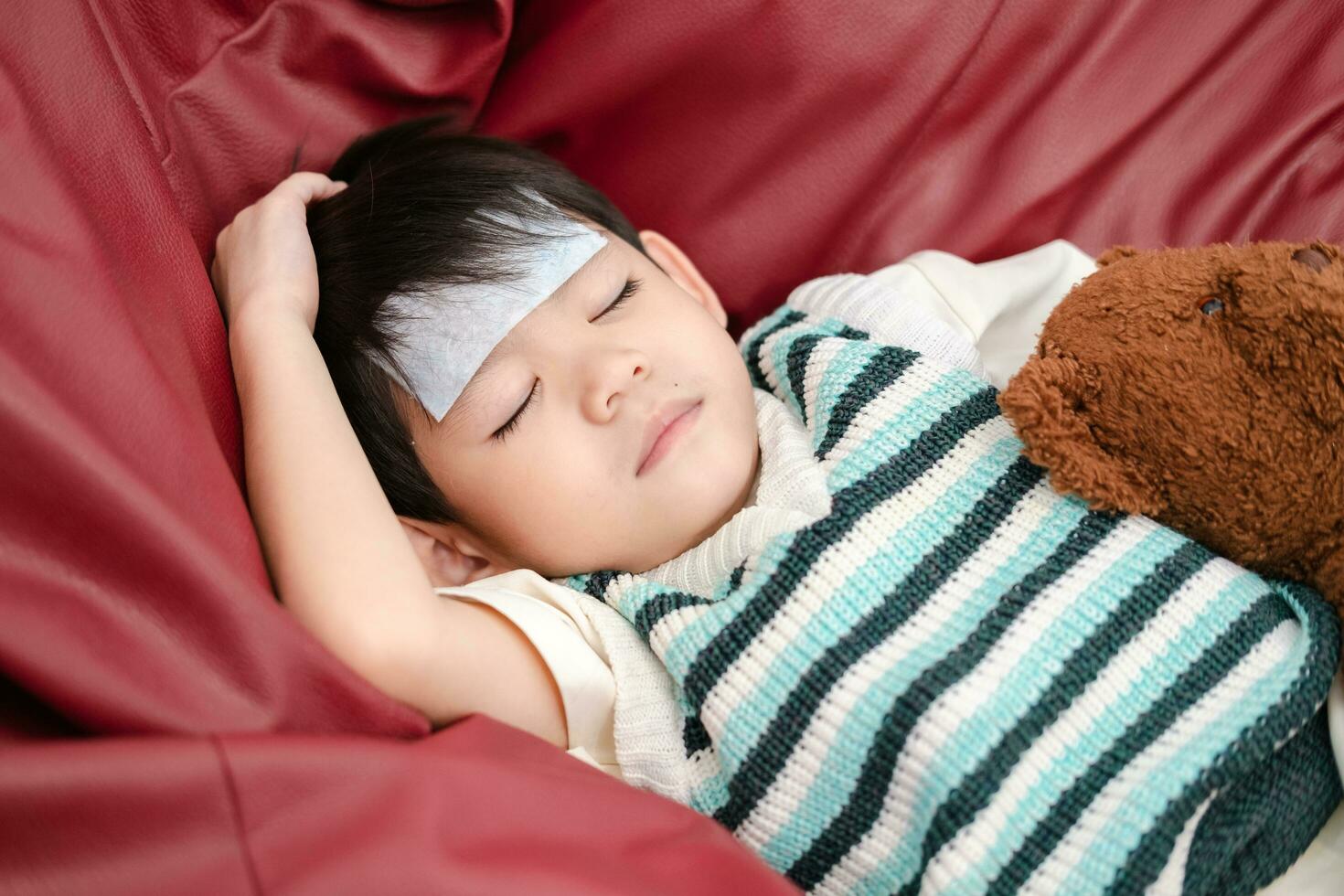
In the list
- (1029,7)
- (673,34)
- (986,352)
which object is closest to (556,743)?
(986,352)

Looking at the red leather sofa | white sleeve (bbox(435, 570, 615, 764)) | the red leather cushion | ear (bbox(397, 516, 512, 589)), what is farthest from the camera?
the red leather cushion

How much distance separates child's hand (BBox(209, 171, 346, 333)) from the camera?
3.18 ft

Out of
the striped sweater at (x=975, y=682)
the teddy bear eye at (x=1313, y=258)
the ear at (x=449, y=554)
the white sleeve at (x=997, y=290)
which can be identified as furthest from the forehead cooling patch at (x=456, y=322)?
the teddy bear eye at (x=1313, y=258)

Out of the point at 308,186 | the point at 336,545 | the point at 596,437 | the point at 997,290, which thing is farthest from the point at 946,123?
the point at 336,545

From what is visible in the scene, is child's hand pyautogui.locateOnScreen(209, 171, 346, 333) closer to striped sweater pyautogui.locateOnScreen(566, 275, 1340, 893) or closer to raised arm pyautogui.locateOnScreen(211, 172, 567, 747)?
raised arm pyautogui.locateOnScreen(211, 172, 567, 747)

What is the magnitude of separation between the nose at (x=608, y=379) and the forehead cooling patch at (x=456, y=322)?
0.08m

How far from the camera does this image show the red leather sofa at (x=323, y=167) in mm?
641

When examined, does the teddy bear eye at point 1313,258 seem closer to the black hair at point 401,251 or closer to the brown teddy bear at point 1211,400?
the brown teddy bear at point 1211,400

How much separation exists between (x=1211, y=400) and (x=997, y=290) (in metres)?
0.39

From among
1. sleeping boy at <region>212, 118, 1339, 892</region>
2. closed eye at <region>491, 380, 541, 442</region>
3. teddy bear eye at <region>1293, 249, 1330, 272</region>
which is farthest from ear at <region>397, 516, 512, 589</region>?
teddy bear eye at <region>1293, 249, 1330, 272</region>

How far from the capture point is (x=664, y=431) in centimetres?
97

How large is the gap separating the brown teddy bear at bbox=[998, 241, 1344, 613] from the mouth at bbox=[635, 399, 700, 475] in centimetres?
29

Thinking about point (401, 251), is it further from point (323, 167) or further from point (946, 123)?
point (946, 123)

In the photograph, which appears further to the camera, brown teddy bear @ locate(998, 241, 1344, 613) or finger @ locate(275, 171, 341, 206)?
finger @ locate(275, 171, 341, 206)
